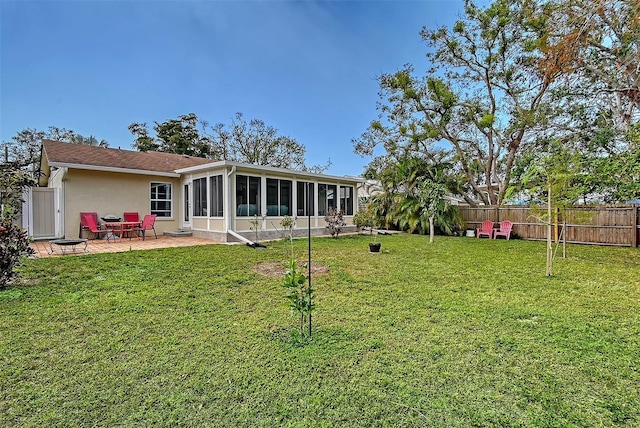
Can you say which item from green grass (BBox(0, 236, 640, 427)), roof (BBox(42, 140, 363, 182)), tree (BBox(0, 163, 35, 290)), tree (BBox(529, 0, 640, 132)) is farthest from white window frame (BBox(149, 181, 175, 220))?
tree (BBox(529, 0, 640, 132))

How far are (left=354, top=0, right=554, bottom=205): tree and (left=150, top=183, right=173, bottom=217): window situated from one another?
10.6 metres

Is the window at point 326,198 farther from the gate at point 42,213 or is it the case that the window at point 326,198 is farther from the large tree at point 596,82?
the gate at point 42,213

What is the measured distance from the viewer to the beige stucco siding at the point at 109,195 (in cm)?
979

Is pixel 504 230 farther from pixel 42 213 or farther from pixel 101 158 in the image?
pixel 42 213

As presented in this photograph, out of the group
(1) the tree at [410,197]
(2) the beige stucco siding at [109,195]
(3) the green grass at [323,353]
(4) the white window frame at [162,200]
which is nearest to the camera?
(3) the green grass at [323,353]

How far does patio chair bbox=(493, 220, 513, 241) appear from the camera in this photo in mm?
12383

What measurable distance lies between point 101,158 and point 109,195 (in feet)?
4.64

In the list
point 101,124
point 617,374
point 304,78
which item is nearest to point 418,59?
point 304,78

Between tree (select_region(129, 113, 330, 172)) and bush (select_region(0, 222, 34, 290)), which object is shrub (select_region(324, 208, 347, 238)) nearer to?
bush (select_region(0, 222, 34, 290))

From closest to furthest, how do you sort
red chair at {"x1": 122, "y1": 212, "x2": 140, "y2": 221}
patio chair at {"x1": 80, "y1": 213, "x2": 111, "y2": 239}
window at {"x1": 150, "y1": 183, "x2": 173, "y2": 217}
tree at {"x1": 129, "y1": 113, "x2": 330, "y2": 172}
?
patio chair at {"x1": 80, "y1": 213, "x2": 111, "y2": 239} < red chair at {"x1": 122, "y1": 212, "x2": 140, "y2": 221} < window at {"x1": 150, "y1": 183, "x2": 173, "y2": 217} < tree at {"x1": 129, "y1": 113, "x2": 330, "y2": 172}

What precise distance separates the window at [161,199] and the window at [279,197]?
4122mm

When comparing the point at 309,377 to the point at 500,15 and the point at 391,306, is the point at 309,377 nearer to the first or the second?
the point at 391,306

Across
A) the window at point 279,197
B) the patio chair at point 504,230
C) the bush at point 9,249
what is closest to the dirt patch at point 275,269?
the bush at point 9,249

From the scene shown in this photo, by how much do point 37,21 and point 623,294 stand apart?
16.2 m
